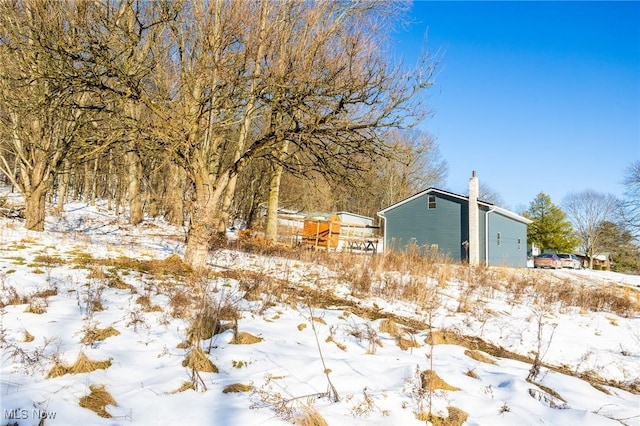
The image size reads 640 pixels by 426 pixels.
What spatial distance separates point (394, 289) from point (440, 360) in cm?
376

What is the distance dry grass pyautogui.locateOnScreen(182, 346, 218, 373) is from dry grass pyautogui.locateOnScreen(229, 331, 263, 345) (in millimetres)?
522

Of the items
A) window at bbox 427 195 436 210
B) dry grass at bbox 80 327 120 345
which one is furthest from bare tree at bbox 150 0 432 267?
window at bbox 427 195 436 210

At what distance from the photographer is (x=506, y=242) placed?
80.3 ft

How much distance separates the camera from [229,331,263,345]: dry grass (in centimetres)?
380

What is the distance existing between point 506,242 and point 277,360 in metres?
24.4

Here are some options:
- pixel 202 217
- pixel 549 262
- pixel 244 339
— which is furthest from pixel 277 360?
pixel 549 262

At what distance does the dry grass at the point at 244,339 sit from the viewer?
380 cm

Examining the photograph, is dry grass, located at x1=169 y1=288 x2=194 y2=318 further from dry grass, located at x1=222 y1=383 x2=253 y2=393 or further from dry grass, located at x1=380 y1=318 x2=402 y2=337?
dry grass, located at x1=380 y1=318 x2=402 y2=337

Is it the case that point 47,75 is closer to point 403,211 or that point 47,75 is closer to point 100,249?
point 100,249

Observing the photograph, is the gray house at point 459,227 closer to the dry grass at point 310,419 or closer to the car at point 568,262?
the car at point 568,262

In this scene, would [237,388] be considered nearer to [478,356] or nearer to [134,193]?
[478,356]

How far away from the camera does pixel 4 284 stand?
4.71 m

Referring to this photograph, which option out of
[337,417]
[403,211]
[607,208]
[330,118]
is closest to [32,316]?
[337,417]

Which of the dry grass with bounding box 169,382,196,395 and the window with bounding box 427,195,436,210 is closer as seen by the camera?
the dry grass with bounding box 169,382,196,395
